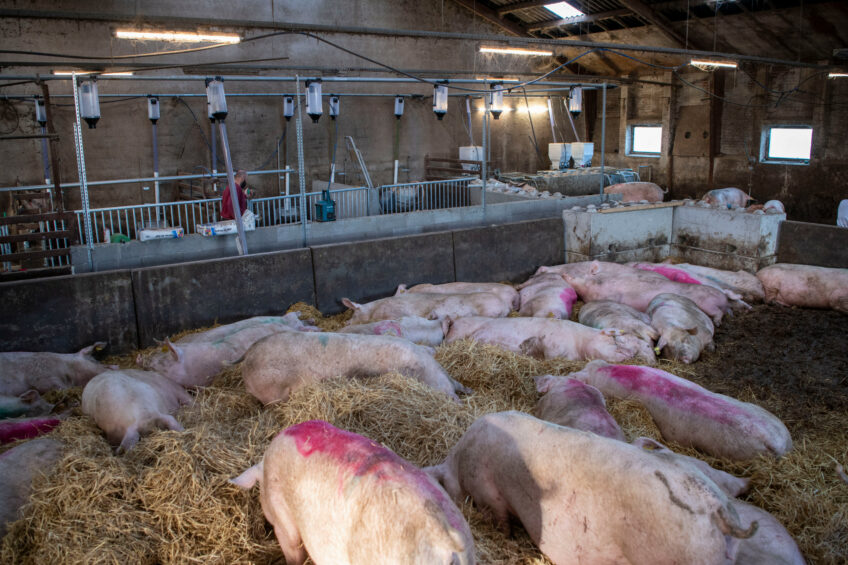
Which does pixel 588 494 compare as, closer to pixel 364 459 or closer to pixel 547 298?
pixel 364 459

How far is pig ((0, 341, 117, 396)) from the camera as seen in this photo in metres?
5.87

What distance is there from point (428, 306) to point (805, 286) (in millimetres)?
4877

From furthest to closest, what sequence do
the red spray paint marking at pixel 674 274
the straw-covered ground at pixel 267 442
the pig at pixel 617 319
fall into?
the red spray paint marking at pixel 674 274, the pig at pixel 617 319, the straw-covered ground at pixel 267 442

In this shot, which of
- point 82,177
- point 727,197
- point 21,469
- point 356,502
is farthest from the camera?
point 727,197

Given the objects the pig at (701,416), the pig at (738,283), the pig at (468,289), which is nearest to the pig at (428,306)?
the pig at (468,289)

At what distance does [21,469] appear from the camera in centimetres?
407

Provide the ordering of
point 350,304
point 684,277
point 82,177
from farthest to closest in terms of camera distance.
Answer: point 684,277 < point 350,304 < point 82,177

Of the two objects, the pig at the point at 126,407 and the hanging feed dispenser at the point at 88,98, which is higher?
the hanging feed dispenser at the point at 88,98

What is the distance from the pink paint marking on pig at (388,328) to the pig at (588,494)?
272 cm

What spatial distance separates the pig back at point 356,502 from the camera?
2.58 metres

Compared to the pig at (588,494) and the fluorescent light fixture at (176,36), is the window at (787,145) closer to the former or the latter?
the fluorescent light fixture at (176,36)

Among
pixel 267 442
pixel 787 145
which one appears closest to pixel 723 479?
pixel 267 442

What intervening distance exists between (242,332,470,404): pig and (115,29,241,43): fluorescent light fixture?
8.38 meters

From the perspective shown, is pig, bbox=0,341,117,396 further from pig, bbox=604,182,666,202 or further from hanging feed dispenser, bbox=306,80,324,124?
pig, bbox=604,182,666,202
